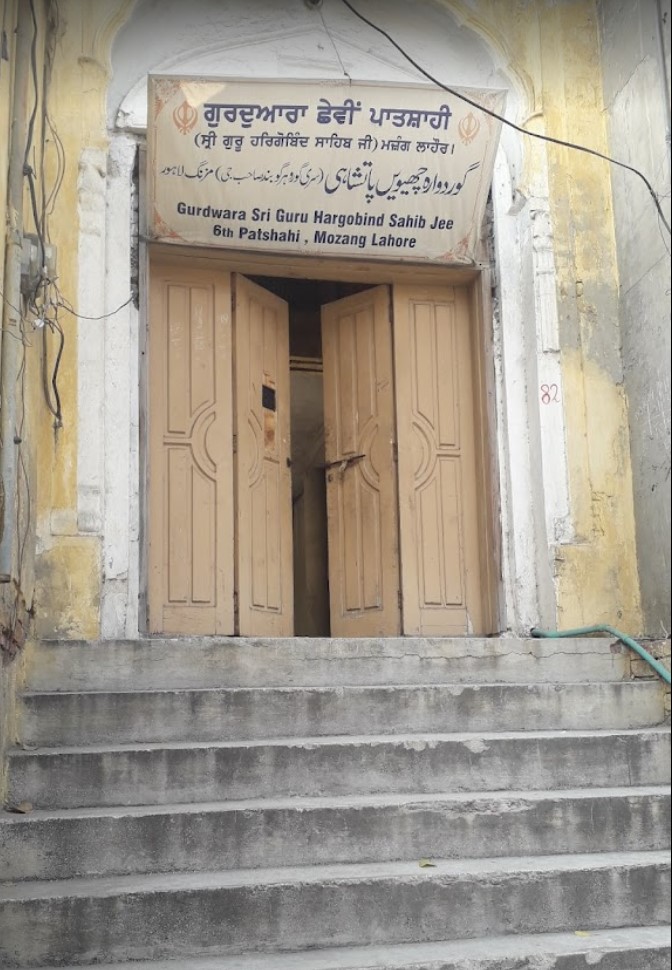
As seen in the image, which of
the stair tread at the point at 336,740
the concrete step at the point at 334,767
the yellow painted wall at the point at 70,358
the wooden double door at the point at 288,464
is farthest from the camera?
the wooden double door at the point at 288,464

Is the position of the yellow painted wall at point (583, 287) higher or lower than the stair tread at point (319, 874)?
higher

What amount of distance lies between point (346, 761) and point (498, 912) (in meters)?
0.81

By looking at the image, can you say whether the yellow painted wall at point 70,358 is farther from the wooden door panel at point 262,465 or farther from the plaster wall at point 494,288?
the wooden door panel at point 262,465

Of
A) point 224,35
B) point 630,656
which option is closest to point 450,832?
point 630,656

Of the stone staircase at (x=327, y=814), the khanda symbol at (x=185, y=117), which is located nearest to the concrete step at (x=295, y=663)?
the stone staircase at (x=327, y=814)

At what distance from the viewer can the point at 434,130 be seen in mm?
6281

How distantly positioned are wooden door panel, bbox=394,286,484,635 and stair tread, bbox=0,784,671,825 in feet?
7.62

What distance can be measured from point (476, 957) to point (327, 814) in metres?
0.74

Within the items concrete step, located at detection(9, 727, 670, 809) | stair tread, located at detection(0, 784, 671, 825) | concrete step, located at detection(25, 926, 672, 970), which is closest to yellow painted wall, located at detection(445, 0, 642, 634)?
concrete step, located at detection(9, 727, 670, 809)

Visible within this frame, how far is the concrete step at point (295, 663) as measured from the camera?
480 centimetres

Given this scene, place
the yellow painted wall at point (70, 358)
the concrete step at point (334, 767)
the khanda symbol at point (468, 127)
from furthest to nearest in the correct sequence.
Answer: the khanda symbol at point (468, 127), the yellow painted wall at point (70, 358), the concrete step at point (334, 767)

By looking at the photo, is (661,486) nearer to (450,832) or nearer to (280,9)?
(450,832)

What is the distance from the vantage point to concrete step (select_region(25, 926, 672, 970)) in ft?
11.3

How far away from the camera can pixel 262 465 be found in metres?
6.91
